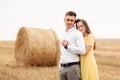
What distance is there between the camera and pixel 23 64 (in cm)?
1234

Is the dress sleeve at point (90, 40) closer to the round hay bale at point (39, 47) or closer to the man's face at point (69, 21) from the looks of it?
the man's face at point (69, 21)

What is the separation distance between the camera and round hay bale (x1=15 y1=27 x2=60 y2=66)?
474 inches

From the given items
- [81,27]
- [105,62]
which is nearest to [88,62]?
[81,27]

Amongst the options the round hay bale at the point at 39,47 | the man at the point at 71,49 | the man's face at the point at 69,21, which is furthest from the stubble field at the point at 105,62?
the man's face at the point at 69,21

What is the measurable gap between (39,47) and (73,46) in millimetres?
6942

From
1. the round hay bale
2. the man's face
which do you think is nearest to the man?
the man's face

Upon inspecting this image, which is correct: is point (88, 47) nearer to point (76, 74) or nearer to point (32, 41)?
point (76, 74)

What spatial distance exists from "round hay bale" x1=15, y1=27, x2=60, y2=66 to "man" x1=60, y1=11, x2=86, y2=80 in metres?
6.75

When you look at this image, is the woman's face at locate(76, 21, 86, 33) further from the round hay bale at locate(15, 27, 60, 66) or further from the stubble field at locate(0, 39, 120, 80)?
the round hay bale at locate(15, 27, 60, 66)

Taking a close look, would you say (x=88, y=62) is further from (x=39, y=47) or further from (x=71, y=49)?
(x=39, y=47)

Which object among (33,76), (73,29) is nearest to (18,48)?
(33,76)

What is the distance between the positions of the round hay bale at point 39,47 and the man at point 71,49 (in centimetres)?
675

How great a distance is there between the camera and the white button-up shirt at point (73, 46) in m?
5.14

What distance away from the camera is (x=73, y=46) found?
5211 millimetres
